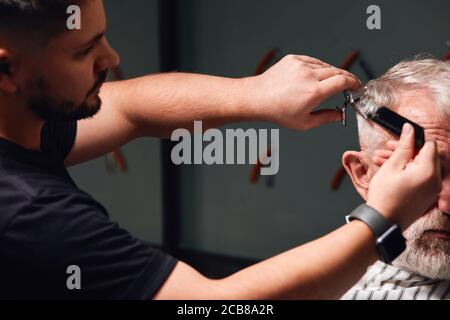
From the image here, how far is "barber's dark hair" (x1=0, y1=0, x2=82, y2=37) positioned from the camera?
45.0 inches

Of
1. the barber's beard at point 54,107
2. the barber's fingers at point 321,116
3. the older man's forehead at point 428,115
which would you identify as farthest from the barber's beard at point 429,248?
the barber's beard at point 54,107

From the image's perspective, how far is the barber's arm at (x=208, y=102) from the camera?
1351 mm

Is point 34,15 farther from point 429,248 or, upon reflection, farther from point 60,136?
point 429,248

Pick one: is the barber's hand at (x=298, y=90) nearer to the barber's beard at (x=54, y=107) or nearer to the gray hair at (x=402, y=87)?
the gray hair at (x=402, y=87)

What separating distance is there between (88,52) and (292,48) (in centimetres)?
258

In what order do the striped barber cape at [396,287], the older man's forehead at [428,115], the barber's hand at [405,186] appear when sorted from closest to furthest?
the barber's hand at [405,186] < the older man's forehead at [428,115] < the striped barber cape at [396,287]

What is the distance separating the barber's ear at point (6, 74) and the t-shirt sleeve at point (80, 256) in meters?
0.25

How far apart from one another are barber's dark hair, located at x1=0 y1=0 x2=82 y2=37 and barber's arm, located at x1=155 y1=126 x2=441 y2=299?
0.59 m

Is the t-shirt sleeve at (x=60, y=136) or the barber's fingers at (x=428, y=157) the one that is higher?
the barber's fingers at (x=428, y=157)

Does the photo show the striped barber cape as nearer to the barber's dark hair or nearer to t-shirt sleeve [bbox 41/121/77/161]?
t-shirt sleeve [bbox 41/121/77/161]

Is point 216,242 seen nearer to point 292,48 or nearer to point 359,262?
point 292,48

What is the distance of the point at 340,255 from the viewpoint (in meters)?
1.06

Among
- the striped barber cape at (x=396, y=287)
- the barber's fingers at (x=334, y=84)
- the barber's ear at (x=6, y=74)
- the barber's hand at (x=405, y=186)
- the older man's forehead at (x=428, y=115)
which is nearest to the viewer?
the barber's hand at (x=405, y=186)
